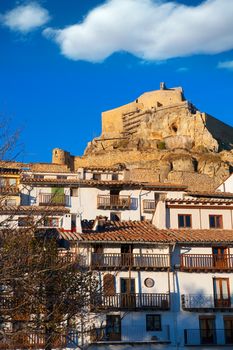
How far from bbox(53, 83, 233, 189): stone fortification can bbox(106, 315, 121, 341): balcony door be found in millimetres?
41834

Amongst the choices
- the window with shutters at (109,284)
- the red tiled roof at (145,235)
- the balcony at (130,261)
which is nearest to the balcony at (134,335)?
the window with shutters at (109,284)

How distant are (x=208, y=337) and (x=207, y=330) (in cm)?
40

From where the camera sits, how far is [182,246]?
37.5m

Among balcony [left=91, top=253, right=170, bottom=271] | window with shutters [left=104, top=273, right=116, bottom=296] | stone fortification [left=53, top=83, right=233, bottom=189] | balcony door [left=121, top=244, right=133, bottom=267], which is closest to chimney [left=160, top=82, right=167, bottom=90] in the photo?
stone fortification [left=53, top=83, right=233, bottom=189]

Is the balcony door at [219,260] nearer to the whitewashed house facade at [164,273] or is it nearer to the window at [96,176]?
the whitewashed house facade at [164,273]

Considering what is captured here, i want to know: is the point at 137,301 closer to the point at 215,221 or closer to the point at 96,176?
the point at 215,221

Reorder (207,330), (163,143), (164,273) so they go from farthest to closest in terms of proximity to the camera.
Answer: (163,143), (164,273), (207,330)

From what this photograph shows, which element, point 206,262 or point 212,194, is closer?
point 206,262

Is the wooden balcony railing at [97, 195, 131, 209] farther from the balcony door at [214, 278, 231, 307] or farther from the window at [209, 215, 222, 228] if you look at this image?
the balcony door at [214, 278, 231, 307]

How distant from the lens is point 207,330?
3544cm

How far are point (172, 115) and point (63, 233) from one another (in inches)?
2699

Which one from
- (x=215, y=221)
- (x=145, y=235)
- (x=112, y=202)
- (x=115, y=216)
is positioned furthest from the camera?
(x=115, y=216)

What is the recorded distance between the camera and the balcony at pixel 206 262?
Answer: 36.5 metres

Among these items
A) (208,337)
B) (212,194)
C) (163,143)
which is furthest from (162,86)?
(208,337)
